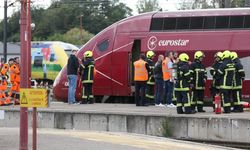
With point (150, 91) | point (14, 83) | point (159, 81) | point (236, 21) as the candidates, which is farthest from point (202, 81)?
point (14, 83)

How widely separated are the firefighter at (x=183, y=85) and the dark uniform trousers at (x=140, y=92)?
3.34 metres

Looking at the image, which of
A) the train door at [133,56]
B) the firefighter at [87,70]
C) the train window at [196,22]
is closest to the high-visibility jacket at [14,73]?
the firefighter at [87,70]

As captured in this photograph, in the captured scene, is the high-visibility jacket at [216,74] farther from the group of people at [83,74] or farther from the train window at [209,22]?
the group of people at [83,74]

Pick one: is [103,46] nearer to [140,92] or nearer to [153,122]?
[140,92]

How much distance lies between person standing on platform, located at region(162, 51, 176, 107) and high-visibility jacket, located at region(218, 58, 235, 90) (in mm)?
2730

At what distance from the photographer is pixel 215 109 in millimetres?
16203

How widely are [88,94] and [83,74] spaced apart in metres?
0.84

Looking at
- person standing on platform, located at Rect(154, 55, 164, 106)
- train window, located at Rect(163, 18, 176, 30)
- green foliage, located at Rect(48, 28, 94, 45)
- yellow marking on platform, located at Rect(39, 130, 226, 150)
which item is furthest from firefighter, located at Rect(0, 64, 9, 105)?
green foliage, located at Rect(48, 28, 94, 45)

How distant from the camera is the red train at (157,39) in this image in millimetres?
19953

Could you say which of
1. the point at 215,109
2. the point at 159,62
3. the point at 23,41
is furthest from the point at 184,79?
the point at 23,41

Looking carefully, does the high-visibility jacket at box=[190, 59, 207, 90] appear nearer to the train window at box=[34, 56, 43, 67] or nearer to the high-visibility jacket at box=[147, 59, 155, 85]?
the high-visibility jacket at box=[147, 59, 155, 85]

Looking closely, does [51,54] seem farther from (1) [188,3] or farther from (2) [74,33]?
(2) [74,33]

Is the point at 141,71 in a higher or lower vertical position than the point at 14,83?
higher

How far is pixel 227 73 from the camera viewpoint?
16.3 metres
